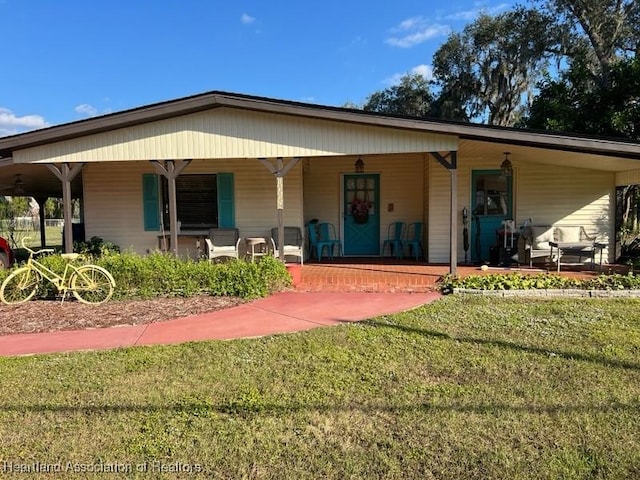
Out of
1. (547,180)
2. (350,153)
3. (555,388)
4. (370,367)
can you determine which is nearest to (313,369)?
(370,367)

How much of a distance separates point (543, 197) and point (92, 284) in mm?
8395

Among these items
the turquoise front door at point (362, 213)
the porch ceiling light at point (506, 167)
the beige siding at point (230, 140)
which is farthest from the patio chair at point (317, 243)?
the porch ceiling light at point (506, 167)

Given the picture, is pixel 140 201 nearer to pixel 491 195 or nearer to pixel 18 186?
pixel 18 186

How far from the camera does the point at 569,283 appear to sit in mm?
6621

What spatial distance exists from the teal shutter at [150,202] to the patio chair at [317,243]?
10.8 ft

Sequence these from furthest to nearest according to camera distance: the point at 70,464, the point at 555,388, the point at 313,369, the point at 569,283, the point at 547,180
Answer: the point at 547,180, the point at 569,283, the point at 313,369, the point at 555,388, the point at 70,464

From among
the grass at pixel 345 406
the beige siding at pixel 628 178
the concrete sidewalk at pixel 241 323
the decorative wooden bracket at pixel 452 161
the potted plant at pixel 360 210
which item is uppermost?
the decorative wooden bracket at pixel 452 161

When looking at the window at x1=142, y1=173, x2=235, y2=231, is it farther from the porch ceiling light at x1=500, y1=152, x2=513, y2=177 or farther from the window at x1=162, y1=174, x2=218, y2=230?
the porch ceiling light at x1=500, y1=152, x2=513, y2=177

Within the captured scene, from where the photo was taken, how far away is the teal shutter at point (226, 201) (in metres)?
9.63

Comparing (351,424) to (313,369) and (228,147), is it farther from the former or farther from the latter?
(228,147)

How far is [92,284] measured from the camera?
6.41 metres

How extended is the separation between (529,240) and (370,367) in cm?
617

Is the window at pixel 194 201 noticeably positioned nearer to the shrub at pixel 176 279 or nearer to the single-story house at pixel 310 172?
the single-story house at pixel 310 172

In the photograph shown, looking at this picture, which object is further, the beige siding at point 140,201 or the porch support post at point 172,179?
the beige siding at point 140,201
